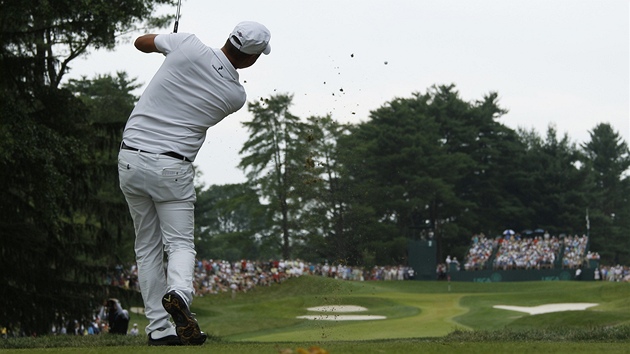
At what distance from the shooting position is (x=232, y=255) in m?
135

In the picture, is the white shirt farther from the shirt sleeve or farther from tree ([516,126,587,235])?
tree ([516,126,587,235])

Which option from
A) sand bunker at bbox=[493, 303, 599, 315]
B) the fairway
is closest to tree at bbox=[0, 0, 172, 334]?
the fairway

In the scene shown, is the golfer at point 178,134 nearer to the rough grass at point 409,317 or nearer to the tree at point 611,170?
the rough grass at point 409,317

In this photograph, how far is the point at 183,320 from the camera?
6.42 metres

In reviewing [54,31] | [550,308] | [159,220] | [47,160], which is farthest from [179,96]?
[550,308]

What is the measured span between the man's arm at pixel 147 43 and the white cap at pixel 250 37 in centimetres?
56

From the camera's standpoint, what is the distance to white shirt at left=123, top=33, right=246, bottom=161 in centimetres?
659

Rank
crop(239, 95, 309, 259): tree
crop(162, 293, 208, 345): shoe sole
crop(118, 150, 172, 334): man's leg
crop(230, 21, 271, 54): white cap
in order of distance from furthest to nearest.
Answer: crop(239, 95, 309, 259): tree
crop(118, 150, 172, 334): man's leg
crop(230, 21, 271, 54): white cap
crop(162, 293, 208, 345): shoe sole

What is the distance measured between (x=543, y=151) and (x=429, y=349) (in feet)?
306

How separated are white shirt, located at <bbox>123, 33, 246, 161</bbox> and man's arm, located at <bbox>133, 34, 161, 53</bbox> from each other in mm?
45

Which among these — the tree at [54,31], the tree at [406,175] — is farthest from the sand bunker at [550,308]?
the tree at [406,175]

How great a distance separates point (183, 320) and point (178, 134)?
4.22 ft

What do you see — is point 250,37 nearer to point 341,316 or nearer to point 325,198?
point 341,316

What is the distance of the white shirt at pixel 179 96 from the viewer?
659 cm
